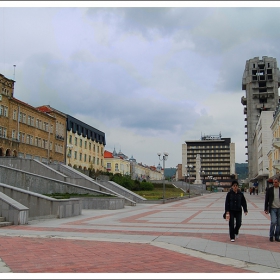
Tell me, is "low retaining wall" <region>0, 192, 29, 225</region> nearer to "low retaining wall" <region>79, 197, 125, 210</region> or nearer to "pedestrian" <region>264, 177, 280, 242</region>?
"pedestrian" <region>264, 177, 280, 242</region>

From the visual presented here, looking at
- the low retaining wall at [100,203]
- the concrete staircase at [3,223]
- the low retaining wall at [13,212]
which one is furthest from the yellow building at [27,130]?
the concrete staircase at [3,223]

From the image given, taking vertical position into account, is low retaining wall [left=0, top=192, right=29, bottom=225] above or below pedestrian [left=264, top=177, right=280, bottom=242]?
below

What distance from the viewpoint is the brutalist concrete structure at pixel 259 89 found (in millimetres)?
108562

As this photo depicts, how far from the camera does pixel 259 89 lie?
111312mm

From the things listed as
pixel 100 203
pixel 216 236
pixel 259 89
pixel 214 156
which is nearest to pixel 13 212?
pixel 216 236

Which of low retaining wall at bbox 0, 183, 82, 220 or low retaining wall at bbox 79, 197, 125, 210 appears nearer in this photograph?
low retaining wall at bbox 0, 183, 82, 220

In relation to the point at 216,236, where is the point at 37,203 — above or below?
above

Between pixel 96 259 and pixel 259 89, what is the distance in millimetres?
112148

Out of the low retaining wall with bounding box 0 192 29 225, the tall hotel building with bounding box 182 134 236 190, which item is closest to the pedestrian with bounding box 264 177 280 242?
the low retaining wall with bounding box 0 192 29 225

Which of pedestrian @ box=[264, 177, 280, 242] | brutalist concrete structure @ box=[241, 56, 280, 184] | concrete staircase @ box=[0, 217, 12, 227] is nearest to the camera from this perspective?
pedestrian @ box=[264, 177, 280, 242]

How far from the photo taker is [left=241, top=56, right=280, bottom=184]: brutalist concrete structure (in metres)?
109

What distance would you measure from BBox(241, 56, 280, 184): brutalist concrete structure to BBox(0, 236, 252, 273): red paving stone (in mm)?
104316

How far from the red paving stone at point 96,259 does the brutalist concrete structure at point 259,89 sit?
10432 centimetres

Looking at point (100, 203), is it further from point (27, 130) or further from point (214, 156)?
point (214, 156)
